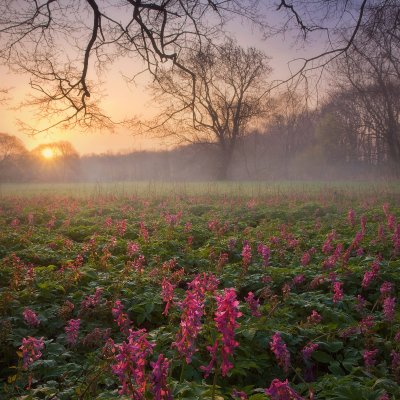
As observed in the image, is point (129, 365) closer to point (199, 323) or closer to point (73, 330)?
point (199, 323)

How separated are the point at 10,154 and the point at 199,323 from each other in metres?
84.4

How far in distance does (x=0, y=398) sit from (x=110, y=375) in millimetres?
770

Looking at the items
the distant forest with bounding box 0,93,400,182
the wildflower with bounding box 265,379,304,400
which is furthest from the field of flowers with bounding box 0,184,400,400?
the distant forest with bounding box 0,93,400,182

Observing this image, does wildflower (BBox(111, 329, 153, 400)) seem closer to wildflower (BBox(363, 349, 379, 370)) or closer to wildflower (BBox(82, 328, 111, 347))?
wildflower (BBox(82, 328, 111, 347))

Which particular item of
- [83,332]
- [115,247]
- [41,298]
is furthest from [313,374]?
[115,247]

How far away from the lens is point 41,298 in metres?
4.68

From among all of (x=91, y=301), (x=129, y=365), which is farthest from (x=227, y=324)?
(x=91, y=301)

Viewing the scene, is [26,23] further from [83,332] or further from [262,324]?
[262,324]

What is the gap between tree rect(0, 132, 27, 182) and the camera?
2901 inches

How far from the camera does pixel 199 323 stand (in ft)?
6.71

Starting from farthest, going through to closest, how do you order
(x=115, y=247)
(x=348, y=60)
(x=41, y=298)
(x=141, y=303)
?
1. (x=348, y=60)
2. (x=115, y=247)
3. (x=41, y=298)
4. (x=141, y=303)

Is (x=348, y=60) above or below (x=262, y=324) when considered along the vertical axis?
above

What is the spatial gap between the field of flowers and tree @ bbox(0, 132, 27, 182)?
243ft

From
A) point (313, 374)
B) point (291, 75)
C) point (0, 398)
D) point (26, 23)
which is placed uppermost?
point (26, 23)
